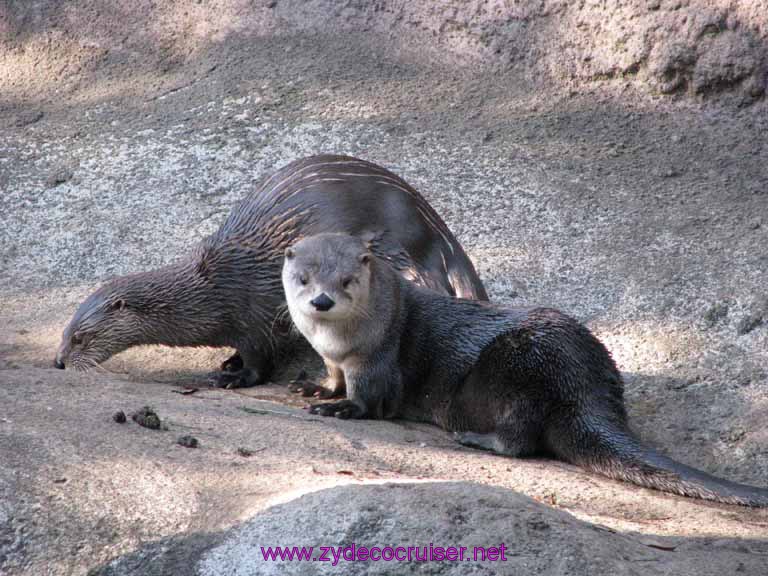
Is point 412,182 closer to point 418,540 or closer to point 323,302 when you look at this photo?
point 323,302

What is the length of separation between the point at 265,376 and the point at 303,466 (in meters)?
1.55

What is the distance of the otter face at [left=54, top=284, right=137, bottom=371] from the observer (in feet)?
14.5

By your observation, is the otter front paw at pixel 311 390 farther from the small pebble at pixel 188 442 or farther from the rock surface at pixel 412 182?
the small pebble at pixel 188 442

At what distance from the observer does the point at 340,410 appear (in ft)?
12.8

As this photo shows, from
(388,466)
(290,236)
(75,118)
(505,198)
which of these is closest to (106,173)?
(75,118)

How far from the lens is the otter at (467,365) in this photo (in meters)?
3.61

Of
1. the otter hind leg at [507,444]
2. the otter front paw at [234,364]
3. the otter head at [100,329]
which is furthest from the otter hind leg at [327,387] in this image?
the otter head at [100,329]

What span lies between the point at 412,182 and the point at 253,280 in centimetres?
121

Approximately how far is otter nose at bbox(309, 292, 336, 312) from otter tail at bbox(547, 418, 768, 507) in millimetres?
829

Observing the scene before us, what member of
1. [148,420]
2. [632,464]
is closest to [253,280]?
[148,420]

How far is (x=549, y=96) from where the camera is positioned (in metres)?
5.84

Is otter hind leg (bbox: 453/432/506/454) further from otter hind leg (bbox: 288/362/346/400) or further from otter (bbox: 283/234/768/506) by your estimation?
otter hind leg (bbox: 288/362/346/400)

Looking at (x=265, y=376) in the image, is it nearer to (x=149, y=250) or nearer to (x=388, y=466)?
(x=149, y=250)

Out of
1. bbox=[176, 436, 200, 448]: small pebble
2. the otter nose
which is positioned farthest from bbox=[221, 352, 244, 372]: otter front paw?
bbox=[176, 436, 200, 448]: small pebble
